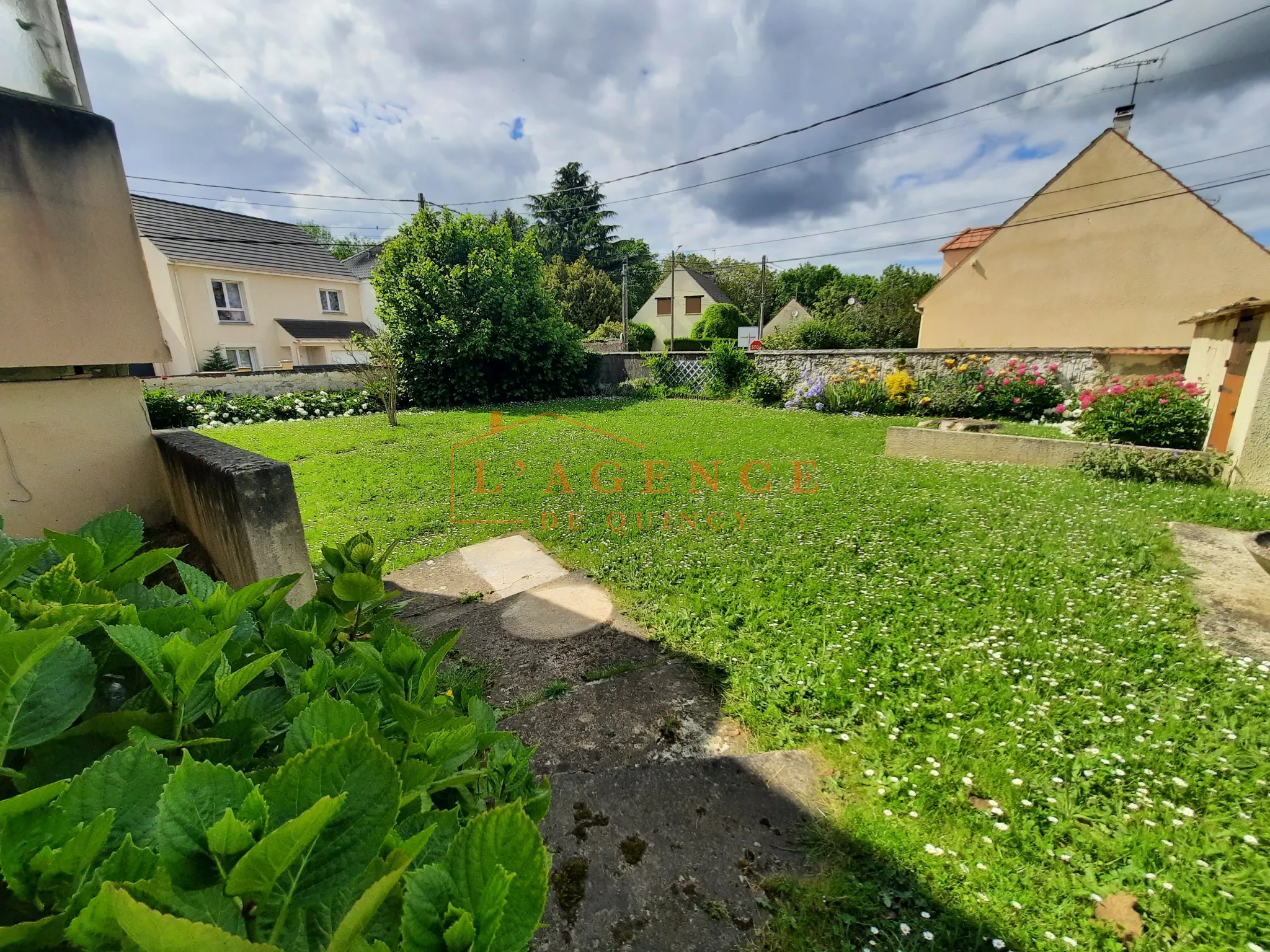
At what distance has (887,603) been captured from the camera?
3.24 metres

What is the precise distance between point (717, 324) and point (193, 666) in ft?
101

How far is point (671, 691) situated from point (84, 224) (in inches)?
134

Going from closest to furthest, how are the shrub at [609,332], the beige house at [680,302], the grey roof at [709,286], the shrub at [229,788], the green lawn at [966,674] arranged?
the shrub at [229,788], the green lawn at [966,674], the shrub at [609,332], the beige house at [680,302], the grey roof at [709,286]

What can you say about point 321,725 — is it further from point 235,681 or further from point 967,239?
point 967,239

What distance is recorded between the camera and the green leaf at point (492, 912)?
1.42 ft

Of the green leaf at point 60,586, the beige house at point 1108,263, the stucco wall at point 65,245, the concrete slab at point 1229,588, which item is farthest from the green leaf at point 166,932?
the beige house at point 1108,263

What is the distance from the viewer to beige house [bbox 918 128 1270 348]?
39.3 ft

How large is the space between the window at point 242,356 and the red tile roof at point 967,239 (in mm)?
26676

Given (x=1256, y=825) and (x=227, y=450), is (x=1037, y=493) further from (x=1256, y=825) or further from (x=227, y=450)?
(x=227, y=450)

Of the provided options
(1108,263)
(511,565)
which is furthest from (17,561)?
(1108,263)

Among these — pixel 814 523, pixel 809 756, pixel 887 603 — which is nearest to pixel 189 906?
pixel 809 756

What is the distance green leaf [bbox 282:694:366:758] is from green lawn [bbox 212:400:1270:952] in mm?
1492

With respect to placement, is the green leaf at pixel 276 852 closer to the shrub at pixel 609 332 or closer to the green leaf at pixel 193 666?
the green leaf at pixel 193 666

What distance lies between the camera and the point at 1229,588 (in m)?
3.19
